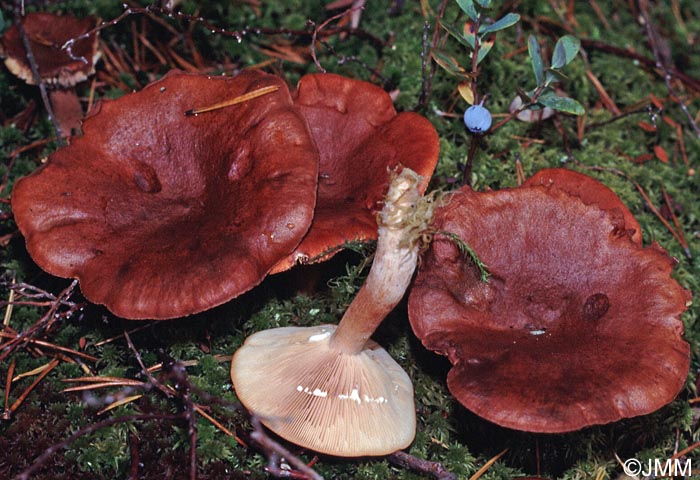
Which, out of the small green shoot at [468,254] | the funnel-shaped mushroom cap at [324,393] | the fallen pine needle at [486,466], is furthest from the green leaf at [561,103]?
the fallen pine needle at [486,466]

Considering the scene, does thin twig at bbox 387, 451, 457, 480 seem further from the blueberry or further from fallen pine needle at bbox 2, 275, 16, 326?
fallen pine needle at bbox 2, 275, 16, 326

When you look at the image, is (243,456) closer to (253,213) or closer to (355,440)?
(355,440)

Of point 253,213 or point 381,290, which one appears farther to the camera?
point 253,213

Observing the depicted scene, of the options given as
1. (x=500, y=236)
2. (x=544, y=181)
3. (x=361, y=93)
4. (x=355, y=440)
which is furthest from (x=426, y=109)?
(x=355, y=440)

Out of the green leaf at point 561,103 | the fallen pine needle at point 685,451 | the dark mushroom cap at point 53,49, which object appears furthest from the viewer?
the dark mushroom cap at point 53,49

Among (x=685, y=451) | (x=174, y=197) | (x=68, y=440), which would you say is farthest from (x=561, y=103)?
(x=68, y=440)

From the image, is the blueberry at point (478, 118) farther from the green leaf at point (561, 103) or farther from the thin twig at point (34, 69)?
the thin twig at point (34, 69)

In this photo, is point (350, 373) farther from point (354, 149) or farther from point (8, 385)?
point (8, 385)
